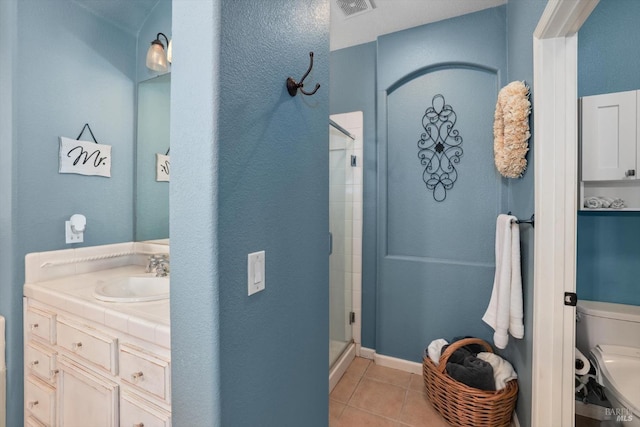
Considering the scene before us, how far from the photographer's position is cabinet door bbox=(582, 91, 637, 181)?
1.45 m

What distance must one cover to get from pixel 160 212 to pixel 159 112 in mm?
639

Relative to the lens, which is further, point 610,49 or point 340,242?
point 340,242

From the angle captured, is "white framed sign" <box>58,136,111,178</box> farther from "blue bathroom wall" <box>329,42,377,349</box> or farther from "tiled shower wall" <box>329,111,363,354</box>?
"blue bathroom wall" <box>329,42,377,349</box>

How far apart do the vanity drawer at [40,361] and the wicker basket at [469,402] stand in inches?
78.8

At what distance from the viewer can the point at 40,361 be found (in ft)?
4.32

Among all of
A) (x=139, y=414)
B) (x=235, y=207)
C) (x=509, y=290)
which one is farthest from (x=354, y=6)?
(x=139, y=414)

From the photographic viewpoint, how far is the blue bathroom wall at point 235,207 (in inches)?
26.3

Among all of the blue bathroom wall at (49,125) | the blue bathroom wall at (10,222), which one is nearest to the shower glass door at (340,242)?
the blue bathroom wall at (49,125)

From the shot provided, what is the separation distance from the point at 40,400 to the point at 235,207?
5.06ft

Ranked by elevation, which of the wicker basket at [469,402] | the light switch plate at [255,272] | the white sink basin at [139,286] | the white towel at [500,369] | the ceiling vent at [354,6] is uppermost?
the ceiling vent at [354,6]

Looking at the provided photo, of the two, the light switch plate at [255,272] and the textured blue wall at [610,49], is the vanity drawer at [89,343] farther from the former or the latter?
the textured blue wall at [610,49]

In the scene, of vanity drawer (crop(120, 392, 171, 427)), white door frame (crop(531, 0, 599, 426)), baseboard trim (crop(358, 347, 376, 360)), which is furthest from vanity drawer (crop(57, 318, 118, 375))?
baseboard trim (crop(358, 347, 376, 360))

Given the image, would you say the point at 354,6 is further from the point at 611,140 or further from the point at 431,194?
the point at 611,140

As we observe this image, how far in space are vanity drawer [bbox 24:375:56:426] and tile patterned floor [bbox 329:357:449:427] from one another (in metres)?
1.39
